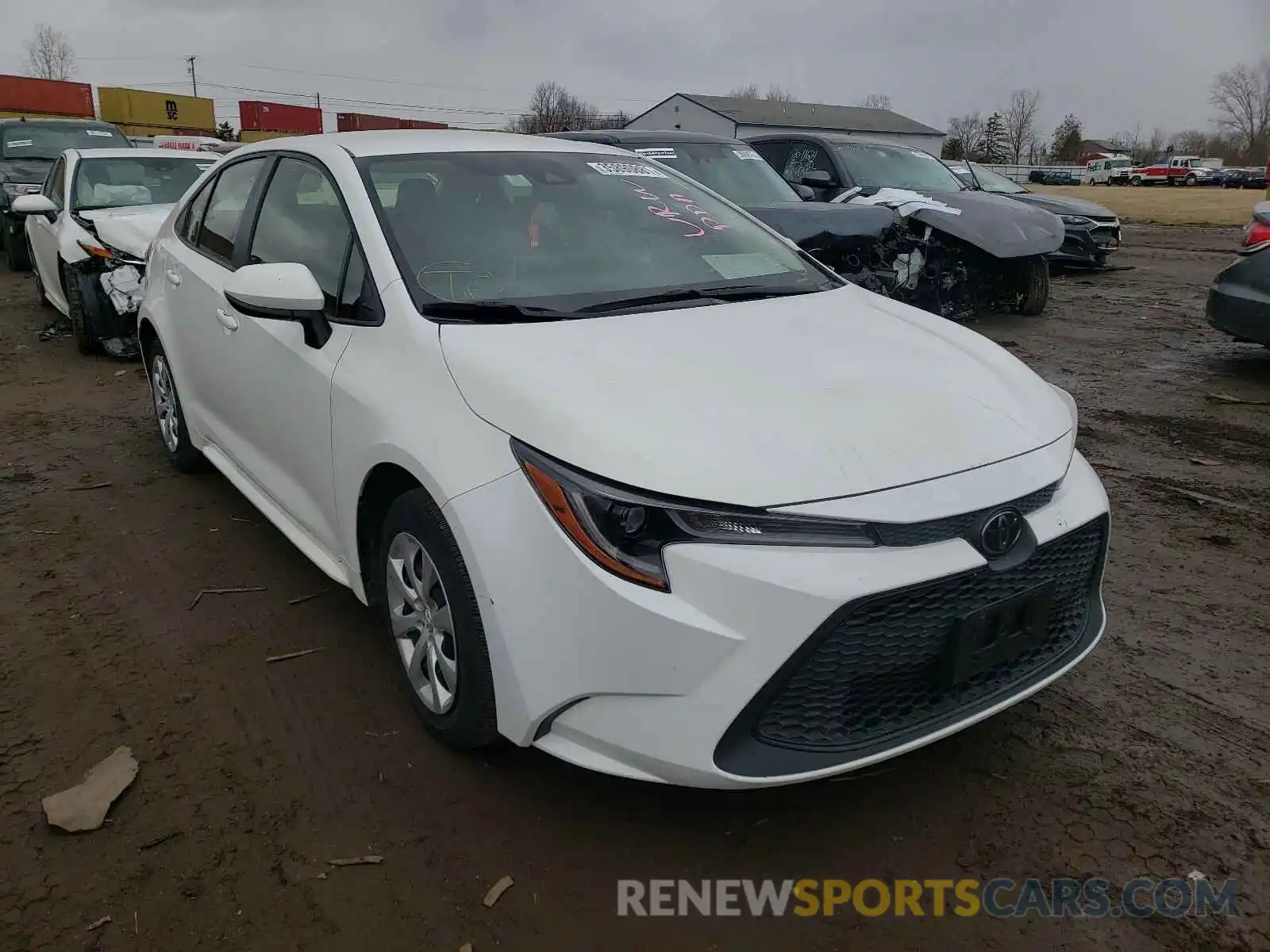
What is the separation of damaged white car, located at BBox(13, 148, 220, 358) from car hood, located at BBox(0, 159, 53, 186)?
12.9 feet

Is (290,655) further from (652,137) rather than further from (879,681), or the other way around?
(652,137)

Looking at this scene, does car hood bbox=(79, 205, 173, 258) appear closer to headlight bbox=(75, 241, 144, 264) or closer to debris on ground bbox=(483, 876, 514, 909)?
headlight bbox=(75, 241, 144, 264)

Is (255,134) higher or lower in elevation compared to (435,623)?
higher

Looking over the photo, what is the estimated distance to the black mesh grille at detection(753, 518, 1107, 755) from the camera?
6.52 ft

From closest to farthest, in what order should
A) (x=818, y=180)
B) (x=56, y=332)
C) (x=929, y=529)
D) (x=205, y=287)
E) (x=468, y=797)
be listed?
(x=929, y=529) < (x=468, y=797) < (x=205, y=287) < (x=56, y=332) < (x=818, y=180)

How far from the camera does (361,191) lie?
9.74 ft

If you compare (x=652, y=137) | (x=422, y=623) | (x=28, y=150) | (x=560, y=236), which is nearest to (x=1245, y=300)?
(x=652, y=137)

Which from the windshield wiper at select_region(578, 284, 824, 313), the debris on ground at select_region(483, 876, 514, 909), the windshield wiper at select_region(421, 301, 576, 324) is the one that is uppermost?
the windshield wiper at select_region(578, 284, 824, 313)

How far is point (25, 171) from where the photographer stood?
1243 centimetres

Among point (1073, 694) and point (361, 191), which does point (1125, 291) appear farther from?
point (361, 191)

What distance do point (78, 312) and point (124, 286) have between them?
0.64 meters

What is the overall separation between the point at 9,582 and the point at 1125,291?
11.6 metres

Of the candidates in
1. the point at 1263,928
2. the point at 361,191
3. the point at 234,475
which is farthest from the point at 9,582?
the point at 1263,928

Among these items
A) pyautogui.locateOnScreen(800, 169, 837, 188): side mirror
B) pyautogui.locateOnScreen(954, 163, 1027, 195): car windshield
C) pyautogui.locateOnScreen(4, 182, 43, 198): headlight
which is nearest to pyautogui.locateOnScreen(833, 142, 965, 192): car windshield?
pyautogui.locateOnScreen(800, 169, 837, 188): side mirror
